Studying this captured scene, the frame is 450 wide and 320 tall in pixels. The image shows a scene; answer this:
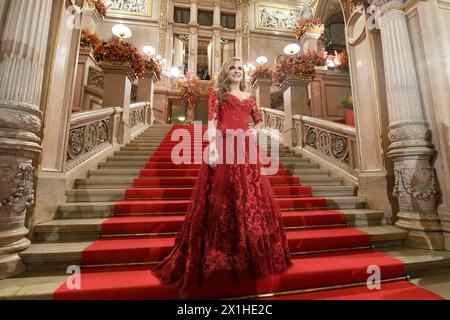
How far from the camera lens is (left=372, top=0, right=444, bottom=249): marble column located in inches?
103

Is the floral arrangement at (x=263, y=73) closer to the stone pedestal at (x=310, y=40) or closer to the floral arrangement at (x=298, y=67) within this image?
the floral arrangement at (x=298, y=67)

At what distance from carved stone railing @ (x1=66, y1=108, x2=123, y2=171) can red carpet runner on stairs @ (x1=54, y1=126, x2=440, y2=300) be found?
0.94m

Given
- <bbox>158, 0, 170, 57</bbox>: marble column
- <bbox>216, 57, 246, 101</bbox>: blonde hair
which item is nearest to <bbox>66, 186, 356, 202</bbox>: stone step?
<bbox>216, 57, 246, 101</bbox>: blonde hair

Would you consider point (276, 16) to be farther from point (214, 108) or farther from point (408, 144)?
point (214, 108)

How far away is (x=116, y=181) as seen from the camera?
11.7 feet

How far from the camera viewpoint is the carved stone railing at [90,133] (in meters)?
3.40

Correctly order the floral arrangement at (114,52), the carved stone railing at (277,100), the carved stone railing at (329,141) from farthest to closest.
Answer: the carved stone railing at (277,100) → the floral arrangement at (114,52) → the carved stone railing at (329,141)

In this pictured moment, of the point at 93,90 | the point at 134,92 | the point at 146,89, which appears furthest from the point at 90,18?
the point at 146,89

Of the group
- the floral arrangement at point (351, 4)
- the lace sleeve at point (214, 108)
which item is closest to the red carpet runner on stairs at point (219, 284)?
the lace sleeve at point (214, 108)

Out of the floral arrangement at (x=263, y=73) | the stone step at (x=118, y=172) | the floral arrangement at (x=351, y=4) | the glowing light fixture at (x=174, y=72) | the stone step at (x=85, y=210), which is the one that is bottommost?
the stone step at (x=85, y=210)

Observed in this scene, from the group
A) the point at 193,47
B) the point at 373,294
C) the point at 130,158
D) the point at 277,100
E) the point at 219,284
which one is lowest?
the point at 373,294

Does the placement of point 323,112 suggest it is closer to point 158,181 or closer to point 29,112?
point 158,181

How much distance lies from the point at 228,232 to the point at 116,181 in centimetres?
239

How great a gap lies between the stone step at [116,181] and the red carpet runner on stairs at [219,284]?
0.74 feet
